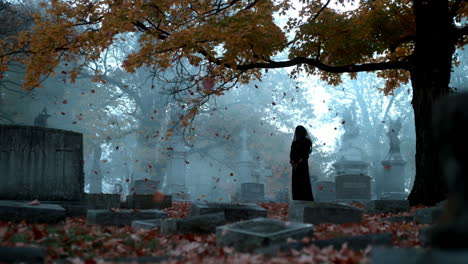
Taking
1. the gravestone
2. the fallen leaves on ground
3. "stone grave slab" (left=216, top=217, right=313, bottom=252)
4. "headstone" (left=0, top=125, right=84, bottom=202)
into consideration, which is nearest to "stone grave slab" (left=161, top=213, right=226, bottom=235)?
the fallen leaves on ground

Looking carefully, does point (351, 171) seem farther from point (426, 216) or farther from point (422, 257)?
point (422, 257)

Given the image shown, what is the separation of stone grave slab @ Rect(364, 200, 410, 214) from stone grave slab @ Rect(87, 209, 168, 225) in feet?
17.3

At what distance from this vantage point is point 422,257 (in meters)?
1.94

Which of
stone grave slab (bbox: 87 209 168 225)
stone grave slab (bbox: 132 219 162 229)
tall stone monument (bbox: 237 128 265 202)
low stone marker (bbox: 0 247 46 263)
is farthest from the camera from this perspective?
tall stone monument (bbox: 237 128 265 202)

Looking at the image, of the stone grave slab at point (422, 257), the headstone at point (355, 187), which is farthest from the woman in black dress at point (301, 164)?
the headstone at point (355, 187)

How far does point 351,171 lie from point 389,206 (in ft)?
46.7

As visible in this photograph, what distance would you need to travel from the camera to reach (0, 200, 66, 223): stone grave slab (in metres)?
6.03

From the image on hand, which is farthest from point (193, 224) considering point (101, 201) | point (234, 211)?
point (101, 201)

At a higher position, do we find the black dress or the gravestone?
the black dress

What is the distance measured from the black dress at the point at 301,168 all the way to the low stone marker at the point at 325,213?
2.22 metres

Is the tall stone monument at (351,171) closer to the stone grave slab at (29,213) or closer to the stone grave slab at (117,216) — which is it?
the stone grave slab at (117,216)

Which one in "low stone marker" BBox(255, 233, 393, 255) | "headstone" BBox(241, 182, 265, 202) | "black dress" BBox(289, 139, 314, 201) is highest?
"black dress" BBox(289, 139, 314, 201)

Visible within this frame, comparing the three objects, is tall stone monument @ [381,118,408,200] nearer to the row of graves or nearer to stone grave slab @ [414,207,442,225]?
the row of graves

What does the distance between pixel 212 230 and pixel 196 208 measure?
4.99 feet
